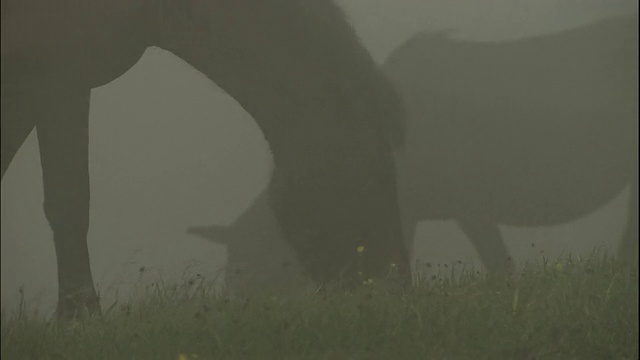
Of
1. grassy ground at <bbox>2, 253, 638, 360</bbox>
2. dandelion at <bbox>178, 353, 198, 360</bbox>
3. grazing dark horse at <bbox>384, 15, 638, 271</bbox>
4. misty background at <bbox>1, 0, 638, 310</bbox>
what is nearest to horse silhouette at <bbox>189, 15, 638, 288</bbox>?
grazing dark horse at <bbox>384, 15, 638, 271</bbox>

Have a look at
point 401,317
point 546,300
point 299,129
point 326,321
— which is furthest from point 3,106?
point 546,300

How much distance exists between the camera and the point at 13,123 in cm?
408

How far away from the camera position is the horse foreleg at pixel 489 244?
13.7ft

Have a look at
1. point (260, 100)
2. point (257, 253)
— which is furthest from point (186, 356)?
point (260, 100)

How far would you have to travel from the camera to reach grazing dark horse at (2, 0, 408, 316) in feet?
13.2

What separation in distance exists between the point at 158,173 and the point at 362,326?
48.4 inches

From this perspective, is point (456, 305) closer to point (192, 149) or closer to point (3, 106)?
point (192, 149)

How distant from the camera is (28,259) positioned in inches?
162

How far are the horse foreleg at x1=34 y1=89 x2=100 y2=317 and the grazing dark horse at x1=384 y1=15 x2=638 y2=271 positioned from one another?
1553mm

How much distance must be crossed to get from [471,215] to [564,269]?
559 millimetres

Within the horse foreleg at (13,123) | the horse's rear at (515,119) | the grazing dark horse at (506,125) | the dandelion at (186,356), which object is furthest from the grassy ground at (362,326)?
the horse foreleg at (13,123)

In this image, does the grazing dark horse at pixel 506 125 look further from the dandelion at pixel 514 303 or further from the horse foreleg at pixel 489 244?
the dandelion at pixel 514 303

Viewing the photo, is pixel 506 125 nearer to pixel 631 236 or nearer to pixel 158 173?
pixel 631 236

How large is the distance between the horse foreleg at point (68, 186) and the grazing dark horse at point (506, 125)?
61.2 inches
